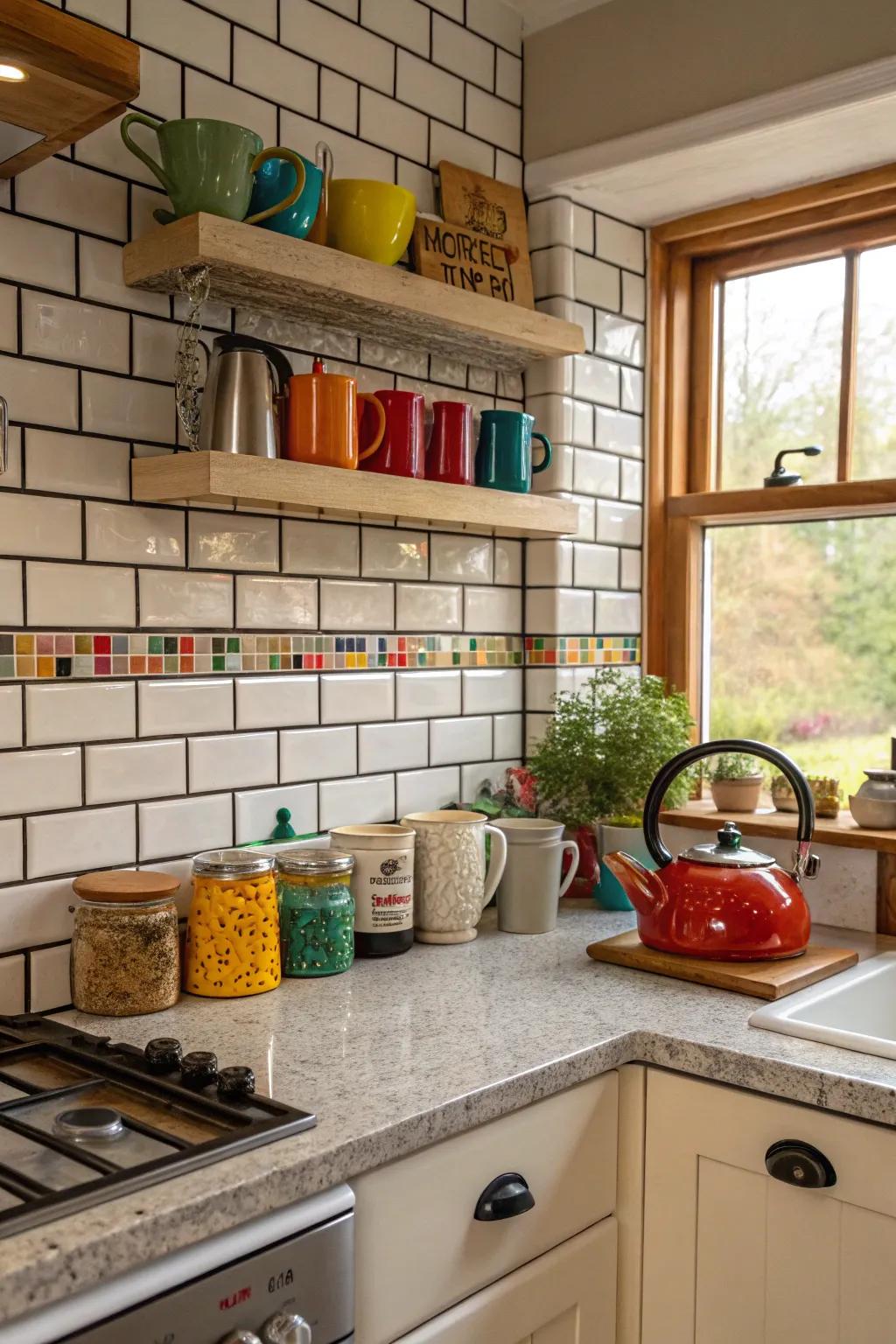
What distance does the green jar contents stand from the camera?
1.68 metres

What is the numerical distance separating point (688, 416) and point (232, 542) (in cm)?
111

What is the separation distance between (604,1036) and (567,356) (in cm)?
128

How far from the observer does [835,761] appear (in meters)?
2.24

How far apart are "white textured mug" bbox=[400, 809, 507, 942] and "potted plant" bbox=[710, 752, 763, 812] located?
21.8 inches

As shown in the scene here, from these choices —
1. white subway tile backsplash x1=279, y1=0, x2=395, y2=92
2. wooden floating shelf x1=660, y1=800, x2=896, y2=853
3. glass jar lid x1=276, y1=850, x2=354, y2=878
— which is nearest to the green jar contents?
glass jar lid x1=276, y1=850, x2=354, y2=878

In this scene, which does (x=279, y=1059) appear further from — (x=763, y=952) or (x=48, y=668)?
(x=763, y=952)

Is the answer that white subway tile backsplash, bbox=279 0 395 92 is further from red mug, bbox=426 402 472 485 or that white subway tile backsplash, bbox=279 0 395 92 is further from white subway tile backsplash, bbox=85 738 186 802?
white subway tile backsplash, bbox=85 738 186 802

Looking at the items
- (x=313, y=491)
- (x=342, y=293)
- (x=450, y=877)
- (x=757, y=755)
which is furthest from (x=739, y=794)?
(x=342, y=293)

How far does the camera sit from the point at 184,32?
67.3 inches

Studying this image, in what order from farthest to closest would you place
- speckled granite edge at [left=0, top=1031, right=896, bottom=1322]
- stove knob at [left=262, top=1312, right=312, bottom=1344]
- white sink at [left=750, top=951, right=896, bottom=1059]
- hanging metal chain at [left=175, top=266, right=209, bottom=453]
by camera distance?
hanging metal chain at [left=175, top=266, right=209, bottom=453] → white sink at [left=750, top=951, right=896, bottom=1059] → stove knob at [left=262, top=1312, right=312, bottom=1344] → speckled granite edge at [left=0, top=1031, right=896, bottom=1322]

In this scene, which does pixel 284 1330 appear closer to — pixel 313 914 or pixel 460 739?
pixel 313 914

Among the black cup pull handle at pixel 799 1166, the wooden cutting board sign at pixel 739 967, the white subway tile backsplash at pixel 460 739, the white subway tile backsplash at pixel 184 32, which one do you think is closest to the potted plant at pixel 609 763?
the white subway tile backsplash at pixel 460 739

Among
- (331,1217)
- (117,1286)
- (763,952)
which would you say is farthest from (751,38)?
(117,1286)

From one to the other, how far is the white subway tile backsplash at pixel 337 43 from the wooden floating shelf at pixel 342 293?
11.8 inches
